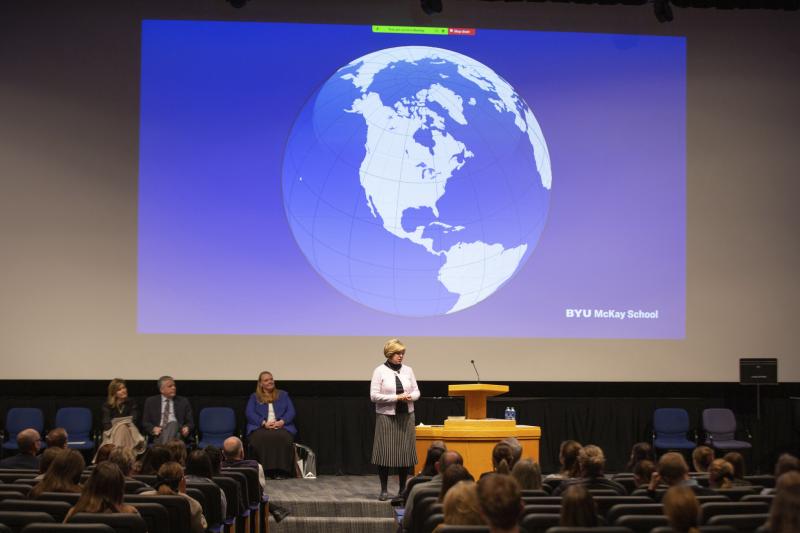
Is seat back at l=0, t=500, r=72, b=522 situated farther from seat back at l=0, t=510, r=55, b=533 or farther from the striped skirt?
the striped skirt

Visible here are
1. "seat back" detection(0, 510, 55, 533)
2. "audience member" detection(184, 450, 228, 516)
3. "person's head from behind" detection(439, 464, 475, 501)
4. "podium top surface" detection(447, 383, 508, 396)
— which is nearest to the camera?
"seat back" detection(0, 510, 55, 533)

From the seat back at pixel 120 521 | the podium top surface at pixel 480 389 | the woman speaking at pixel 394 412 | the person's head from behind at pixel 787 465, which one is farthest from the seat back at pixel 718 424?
the seat back at pixel 120 521

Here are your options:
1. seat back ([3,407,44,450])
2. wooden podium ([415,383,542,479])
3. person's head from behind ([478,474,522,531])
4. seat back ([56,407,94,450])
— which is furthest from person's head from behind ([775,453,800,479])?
seat back ([3,407,44,450])

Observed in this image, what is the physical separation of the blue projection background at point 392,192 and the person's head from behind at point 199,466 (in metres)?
4.38

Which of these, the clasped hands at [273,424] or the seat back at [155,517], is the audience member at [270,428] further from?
the seat back at [155,517]

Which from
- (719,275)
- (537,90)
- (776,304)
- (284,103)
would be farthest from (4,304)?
(776,304)

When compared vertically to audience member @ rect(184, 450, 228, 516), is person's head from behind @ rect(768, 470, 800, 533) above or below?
above

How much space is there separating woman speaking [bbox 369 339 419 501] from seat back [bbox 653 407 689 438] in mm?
3450

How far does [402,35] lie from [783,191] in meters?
4.45

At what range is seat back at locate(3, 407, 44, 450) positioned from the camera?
31.9 ft

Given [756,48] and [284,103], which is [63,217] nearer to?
[284,103]

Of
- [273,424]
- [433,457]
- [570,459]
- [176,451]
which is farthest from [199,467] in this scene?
[273,424]

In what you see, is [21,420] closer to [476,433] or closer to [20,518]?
[476,433]

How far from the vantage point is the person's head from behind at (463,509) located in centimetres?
381
